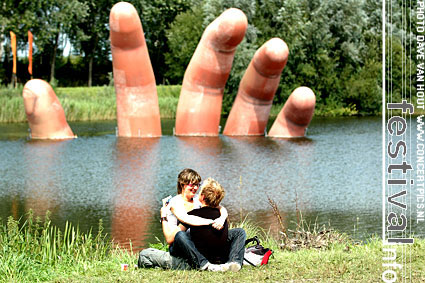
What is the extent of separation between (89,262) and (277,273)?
190 centimetres

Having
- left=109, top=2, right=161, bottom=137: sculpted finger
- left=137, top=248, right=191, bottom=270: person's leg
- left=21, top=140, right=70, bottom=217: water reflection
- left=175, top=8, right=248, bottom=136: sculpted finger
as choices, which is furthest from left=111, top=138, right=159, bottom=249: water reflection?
left=137, top=248, right=191, bottom=270: person's leg

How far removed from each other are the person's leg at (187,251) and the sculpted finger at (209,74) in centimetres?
1534

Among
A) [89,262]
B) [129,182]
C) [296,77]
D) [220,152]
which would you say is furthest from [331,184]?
[296,77]

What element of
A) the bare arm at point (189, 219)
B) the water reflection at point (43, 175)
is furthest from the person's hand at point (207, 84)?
the bare arm at point (189, 219)

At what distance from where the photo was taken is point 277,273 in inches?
237

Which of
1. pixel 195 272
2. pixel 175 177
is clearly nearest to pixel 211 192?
pixel 195 272

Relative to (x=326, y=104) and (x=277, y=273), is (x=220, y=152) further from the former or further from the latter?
(x=326, y=104)

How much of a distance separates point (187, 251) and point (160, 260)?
0.26 metres

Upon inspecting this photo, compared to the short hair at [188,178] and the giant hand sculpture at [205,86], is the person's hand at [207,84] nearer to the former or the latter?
the giant hand sculpture at [205,86]

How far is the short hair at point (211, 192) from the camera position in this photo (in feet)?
20.2

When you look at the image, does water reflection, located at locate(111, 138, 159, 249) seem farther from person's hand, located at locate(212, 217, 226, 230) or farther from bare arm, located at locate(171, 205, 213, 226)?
person's hand, located at locate(212, 217, 226, 230)

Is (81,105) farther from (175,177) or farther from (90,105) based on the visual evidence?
(175,177)

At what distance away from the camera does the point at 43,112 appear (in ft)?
72.5

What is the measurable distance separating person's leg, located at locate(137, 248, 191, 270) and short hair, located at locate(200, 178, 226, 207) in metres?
0.53
